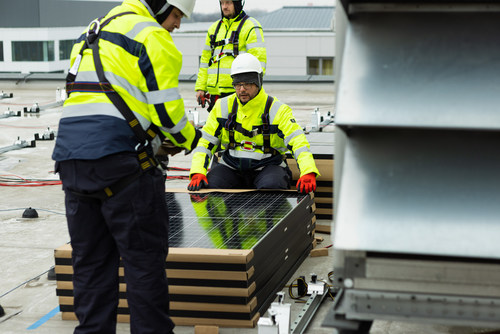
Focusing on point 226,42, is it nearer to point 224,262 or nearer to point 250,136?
point 250,136

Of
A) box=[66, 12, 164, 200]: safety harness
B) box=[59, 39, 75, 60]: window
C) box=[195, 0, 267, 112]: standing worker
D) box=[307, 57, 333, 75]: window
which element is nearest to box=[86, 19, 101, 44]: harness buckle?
box=[66, 12, 164, 200]: safety harness

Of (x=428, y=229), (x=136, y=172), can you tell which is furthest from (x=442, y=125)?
(x=136, y=172)

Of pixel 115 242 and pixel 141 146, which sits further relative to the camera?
pixel 115 242

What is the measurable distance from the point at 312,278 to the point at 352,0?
2.80 metres

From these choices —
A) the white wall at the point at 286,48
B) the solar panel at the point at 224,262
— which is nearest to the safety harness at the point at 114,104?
the solar panel at the point at 224,262

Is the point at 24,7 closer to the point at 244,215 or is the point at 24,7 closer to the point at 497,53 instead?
the point at 244,215

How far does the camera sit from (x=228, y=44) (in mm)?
7926

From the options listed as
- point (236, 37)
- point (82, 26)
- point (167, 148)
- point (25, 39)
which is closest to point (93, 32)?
point (167, 148)

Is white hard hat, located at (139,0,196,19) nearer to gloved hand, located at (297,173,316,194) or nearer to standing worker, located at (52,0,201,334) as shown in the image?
standing worker, located at (52,0,201,334)

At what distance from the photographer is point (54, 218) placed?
24.7 feet

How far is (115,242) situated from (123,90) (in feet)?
2.72

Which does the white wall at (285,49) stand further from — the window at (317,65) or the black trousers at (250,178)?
the black trousers at (250,178)

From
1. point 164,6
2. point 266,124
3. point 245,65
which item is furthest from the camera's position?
point 266,124

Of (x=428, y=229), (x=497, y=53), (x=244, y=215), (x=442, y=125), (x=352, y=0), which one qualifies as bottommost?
(x=244, y=215)
